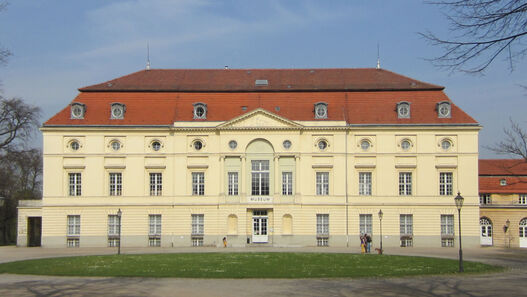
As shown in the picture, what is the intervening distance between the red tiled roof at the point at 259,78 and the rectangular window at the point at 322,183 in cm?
785

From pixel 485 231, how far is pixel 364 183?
42.5 ft

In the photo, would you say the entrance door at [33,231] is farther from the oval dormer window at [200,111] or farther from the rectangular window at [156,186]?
the oval dormer window at [200,111]

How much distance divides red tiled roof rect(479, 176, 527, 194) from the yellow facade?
562 cm

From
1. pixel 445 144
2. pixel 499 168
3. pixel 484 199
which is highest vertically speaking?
pixel 445 144

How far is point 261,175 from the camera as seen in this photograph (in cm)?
5884

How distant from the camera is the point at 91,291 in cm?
2483

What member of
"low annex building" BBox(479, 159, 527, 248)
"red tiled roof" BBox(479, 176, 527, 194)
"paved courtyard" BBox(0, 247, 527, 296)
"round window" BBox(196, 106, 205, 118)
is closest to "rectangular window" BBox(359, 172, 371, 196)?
"low annex building" BBox(479, 159, 527, 248)

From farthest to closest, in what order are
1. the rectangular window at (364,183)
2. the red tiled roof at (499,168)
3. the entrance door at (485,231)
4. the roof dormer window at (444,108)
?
the red tiled roof at (499,168) < the entrance door at (485,231) < the rectangular window at (364,183) < the roof dormer window at (444,108)

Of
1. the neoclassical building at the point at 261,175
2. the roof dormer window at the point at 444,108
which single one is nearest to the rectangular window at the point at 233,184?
the neoclassical building at the point at 261,175

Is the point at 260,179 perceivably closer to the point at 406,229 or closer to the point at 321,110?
the point at 321,110

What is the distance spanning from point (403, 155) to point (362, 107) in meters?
5.55

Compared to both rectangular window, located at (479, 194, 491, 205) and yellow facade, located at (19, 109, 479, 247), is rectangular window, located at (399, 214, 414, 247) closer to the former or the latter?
yellow facade, located at (19, 109, 479, 247)

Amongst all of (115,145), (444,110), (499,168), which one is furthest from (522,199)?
(115,145)

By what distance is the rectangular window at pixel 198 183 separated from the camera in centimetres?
5919
